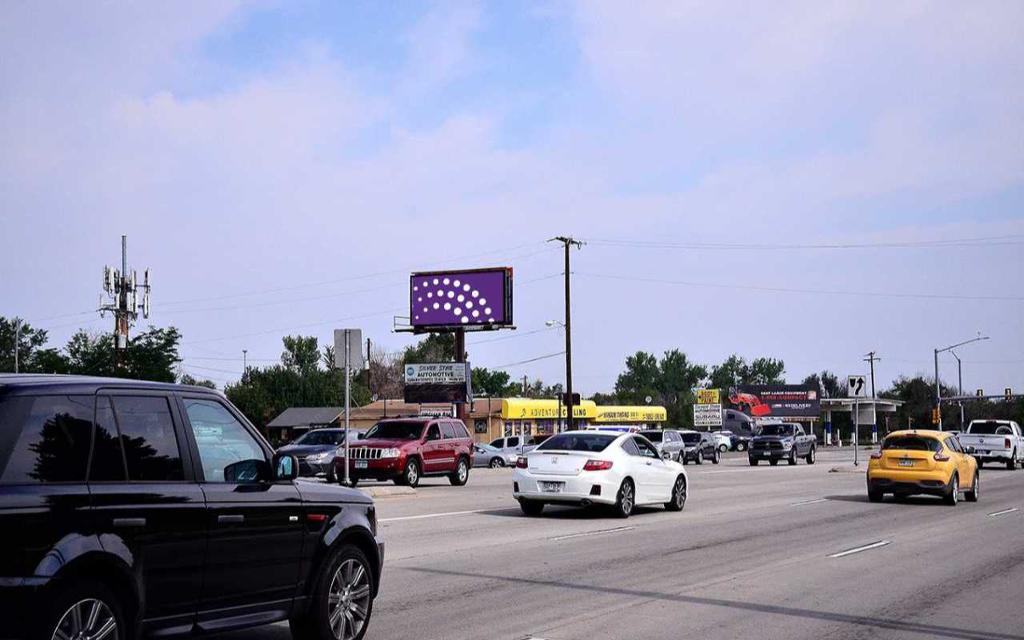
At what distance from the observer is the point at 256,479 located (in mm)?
7676

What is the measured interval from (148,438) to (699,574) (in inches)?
323

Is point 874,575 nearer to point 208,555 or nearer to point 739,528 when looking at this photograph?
point 739,528


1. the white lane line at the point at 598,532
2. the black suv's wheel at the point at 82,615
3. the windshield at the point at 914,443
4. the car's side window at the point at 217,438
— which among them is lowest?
the white lane line at the point at 598,532

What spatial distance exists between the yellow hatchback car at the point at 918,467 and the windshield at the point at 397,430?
11678mm

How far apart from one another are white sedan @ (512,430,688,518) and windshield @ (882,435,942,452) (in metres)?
6.82

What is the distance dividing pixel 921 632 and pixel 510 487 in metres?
22.7

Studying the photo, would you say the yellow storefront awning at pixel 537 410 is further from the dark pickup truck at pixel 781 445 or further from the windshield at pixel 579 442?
the windshield at pixel 579 442

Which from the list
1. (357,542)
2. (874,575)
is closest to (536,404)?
(874,575)

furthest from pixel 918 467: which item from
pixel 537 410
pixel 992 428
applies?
A: pixel 537 410

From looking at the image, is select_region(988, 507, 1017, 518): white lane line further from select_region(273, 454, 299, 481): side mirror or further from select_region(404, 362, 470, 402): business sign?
select_region(404, 362, 470, 402): business sign

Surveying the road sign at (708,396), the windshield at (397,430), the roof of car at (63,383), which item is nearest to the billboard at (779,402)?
the road sign at (708,396)

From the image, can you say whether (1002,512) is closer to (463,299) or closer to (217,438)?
(217,438)

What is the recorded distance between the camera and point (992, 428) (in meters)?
49.4

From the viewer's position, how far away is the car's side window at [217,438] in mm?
7336
